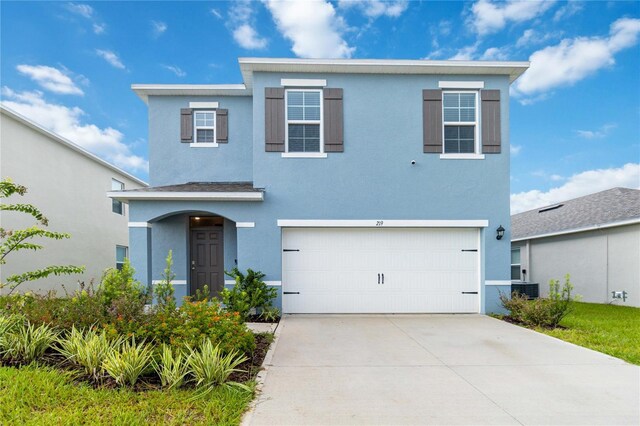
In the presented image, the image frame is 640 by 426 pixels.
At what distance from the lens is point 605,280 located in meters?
11.3

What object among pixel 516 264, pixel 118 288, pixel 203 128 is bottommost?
pixel 516 264

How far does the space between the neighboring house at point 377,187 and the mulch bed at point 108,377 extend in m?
3.46

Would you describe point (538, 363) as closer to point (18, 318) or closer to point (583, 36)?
point (18, 318)

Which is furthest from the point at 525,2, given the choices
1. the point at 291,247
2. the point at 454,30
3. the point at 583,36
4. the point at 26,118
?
the point at 26,118

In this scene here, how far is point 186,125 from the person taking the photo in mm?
9523

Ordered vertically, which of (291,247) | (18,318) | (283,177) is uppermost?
(283,177)

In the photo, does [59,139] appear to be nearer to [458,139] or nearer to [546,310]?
[458,139]

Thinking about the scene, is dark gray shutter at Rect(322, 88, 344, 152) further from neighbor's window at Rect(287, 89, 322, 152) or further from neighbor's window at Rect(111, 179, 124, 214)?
neighbor's window at Rect(111, 179, 124, 214)

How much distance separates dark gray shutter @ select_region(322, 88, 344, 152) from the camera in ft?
27.1

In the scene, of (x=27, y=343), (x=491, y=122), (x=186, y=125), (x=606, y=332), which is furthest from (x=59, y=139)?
(x=606, y=332)

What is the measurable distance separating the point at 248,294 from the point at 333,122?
4.68 metres

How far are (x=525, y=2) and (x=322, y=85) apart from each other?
6.26 m

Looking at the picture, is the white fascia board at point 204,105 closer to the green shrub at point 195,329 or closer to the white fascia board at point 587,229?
the green shrub at point 195,329

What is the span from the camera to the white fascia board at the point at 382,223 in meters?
8.20
